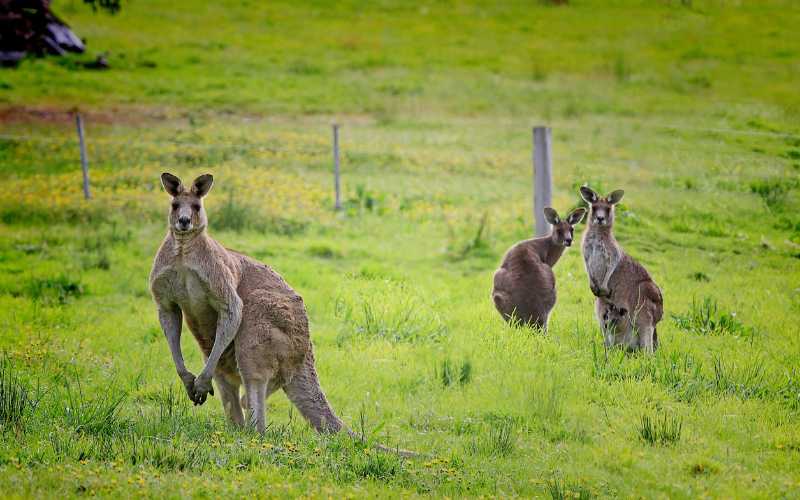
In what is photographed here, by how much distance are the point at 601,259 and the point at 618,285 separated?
34 centimetres

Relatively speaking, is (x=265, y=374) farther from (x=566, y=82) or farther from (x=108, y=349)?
(x=566, y=82)

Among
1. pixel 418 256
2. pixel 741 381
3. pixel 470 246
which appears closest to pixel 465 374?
pixel 741 381

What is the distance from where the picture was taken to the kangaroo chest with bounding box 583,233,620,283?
34.8 feet

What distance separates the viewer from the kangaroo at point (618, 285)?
10148mm

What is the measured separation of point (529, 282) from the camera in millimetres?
10930

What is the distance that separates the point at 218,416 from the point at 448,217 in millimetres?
10105

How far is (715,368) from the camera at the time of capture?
9.62 meters

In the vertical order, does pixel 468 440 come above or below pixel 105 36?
below

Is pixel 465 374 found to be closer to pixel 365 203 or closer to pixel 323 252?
pixel 323 252

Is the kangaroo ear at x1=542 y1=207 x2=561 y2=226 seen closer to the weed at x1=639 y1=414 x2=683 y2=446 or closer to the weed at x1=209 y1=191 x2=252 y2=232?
the weed at x1=639 y1=414 x2=683 y2=446

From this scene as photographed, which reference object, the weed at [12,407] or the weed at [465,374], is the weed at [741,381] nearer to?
the weed at [465,374]

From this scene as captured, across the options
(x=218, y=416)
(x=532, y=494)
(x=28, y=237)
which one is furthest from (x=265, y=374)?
(x=28, y=237)

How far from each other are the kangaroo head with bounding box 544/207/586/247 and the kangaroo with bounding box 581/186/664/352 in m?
0.39

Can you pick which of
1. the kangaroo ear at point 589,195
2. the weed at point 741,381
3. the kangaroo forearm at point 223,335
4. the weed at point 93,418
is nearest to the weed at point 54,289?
the weed at point 93,418
